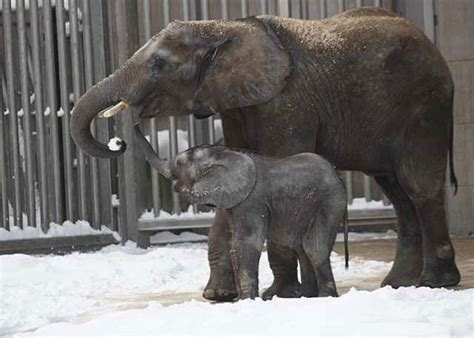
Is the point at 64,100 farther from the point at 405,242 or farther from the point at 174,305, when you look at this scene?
the point at 174,305

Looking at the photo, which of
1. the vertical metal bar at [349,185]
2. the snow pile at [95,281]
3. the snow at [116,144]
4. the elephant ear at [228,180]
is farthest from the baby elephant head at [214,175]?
the vertical metal bar at [349,185]

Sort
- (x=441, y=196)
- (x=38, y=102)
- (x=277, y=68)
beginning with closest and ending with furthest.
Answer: (x=277, y=68) → (x=441, y=196) → (x=38, y=102)

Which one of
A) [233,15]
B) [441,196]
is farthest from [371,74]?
[233,15]

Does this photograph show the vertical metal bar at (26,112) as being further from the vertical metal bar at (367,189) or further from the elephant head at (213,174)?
the elephant head at (213,174)

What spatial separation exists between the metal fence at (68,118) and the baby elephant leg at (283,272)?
4.93 metres

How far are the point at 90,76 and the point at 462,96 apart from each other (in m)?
3.76

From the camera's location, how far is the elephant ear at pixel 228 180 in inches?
281

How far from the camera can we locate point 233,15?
511 inches

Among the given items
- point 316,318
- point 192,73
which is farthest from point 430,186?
point 316,318

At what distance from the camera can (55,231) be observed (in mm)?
12742

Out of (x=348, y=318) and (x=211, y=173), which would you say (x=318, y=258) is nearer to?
(x=211, y=173)

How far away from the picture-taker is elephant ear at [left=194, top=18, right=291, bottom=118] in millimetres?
7645

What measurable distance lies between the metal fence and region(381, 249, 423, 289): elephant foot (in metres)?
4.09

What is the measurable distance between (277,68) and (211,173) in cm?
86
